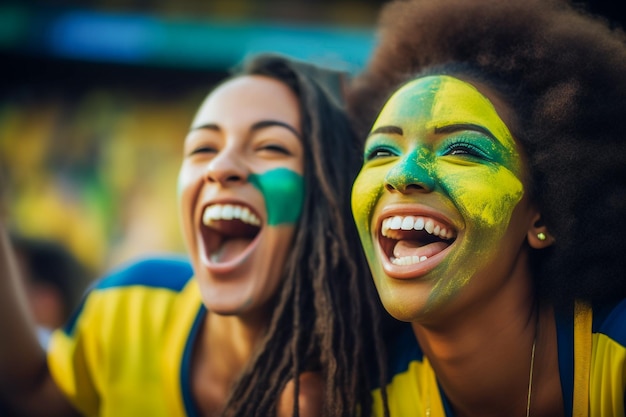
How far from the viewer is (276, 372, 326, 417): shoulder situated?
Result: 2.47 meters

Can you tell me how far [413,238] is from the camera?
234 centimetres

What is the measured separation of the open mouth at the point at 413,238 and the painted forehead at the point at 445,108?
326 mm

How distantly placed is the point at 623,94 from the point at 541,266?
0.63 m

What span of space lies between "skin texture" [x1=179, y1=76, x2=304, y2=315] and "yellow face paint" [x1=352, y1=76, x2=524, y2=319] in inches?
14.4

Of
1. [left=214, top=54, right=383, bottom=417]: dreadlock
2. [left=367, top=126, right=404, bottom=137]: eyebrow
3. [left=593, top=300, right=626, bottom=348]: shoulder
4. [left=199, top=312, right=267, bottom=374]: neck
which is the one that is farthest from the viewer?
[left=199, top=312, right=267, bottom=374]: neck

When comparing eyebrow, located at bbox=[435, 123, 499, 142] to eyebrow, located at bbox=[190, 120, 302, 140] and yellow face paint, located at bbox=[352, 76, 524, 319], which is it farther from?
eyebrow, located at bbox=[190, 120, 302, 140]

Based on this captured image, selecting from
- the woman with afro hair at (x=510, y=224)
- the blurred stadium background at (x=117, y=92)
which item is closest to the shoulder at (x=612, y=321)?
the woman with afro hair at (x=510, y=224)

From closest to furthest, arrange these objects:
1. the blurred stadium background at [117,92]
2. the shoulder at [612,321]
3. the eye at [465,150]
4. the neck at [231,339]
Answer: the shoulder at [612,321] → the eye at [465,150] → the neck at [231,339] → the blurred stadium background at [117,92]

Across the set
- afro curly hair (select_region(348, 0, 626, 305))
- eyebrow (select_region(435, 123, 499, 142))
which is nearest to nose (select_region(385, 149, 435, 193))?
eyebrow (select_region(435, 123, 499, 142))

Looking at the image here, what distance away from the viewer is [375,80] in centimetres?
288

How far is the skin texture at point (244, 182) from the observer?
101 inches

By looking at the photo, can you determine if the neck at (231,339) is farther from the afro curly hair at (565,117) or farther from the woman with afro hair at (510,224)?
the afro curly hair at (565,117)

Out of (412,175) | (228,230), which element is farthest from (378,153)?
(228,230)

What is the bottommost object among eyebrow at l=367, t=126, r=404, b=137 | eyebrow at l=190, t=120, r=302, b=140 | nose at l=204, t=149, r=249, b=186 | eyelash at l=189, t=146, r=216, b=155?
nose at l=204, t=149, r=249, b=186
